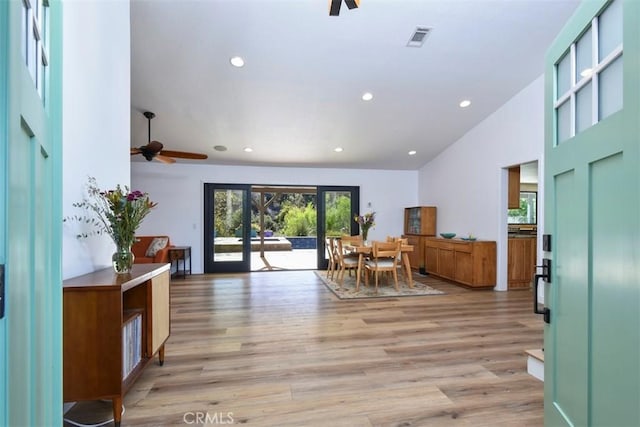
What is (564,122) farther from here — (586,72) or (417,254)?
(417,254)

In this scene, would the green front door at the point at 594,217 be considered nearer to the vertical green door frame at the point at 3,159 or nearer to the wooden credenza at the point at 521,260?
the vertical green door frame at the point at 3,159

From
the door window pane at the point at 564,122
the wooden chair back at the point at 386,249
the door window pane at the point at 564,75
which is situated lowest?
the wooden chair back at the point at 386,249

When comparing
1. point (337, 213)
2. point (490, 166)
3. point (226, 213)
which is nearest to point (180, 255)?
point (226, 213)

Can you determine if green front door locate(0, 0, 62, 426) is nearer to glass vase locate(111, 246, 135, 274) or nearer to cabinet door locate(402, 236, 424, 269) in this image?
glass vase locate(111, 246, 135, 274)

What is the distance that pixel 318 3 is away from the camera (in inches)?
111

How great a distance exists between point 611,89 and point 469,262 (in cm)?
435

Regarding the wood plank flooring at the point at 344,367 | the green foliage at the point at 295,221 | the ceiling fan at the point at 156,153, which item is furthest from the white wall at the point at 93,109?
the green foliage at the point at 295,221

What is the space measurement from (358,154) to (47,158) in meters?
5.55

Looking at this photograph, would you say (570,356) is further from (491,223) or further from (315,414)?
(491,223)

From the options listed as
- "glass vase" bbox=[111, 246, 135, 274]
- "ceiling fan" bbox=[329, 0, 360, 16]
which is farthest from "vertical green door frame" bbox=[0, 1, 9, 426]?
"ceiling fan" bbox=[329, 0, 360, 16]

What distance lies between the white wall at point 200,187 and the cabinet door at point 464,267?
85.7 inches

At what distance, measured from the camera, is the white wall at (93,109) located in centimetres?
182

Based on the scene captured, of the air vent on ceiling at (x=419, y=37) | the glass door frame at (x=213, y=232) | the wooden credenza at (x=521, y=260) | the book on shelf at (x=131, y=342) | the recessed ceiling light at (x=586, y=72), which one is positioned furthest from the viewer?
the glass door frame at (x=213, y=232)

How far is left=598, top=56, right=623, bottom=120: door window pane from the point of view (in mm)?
1006
